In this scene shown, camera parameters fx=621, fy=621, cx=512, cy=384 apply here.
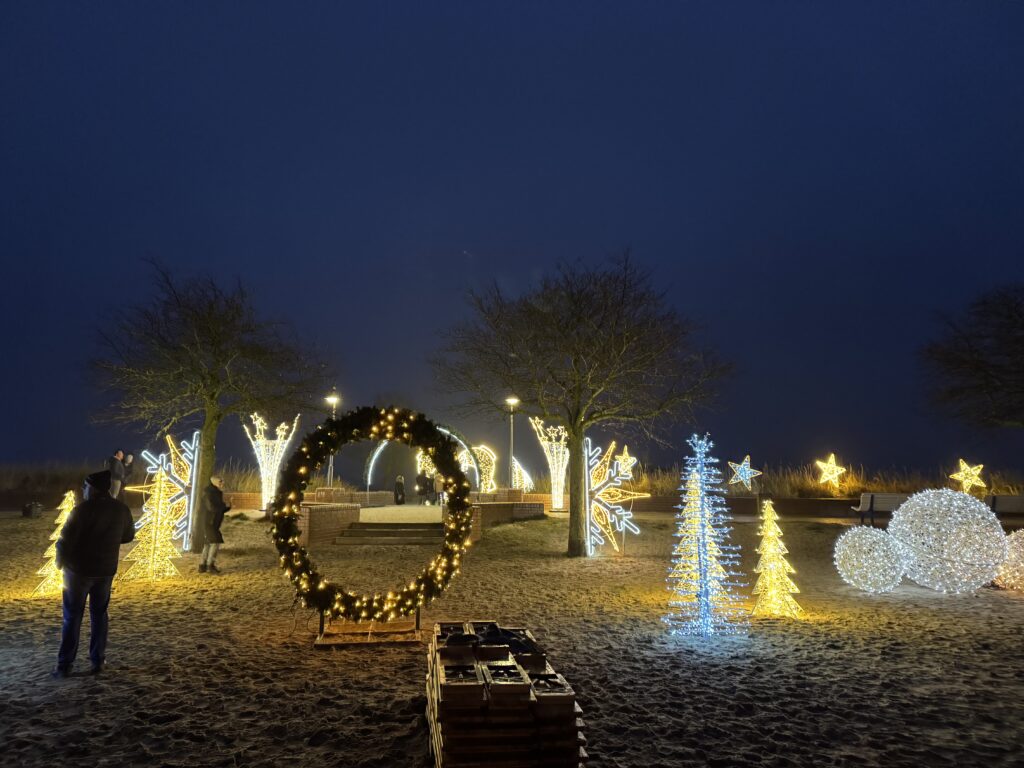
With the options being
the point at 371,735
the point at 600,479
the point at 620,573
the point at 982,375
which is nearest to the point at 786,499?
the point at 982,375

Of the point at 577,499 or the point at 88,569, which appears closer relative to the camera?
the point at 88,569

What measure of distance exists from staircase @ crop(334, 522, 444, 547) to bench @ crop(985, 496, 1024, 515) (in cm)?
1800

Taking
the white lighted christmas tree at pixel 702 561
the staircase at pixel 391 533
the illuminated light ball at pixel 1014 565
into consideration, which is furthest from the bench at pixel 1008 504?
the staircase at pixel 391 533

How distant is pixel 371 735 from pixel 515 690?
1739mm

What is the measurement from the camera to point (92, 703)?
17.0 ft

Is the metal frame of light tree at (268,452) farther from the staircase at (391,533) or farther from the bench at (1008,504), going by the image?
the bench at (1008,504)

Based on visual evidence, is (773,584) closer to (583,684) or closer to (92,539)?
(583,684)

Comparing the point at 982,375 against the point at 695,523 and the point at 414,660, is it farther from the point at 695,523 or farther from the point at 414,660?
the point at 414,660

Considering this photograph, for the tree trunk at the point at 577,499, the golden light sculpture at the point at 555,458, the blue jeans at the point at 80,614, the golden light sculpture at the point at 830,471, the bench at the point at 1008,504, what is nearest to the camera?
the blue jeans at the point at 80,614

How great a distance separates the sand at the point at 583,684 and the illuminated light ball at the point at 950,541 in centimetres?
38

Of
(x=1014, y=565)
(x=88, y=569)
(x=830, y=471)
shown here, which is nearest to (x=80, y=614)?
(x=88, y=569)

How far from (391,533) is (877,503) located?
15.7 meters

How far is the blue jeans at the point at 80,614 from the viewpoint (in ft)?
19.3

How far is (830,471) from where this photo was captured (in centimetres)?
2647
